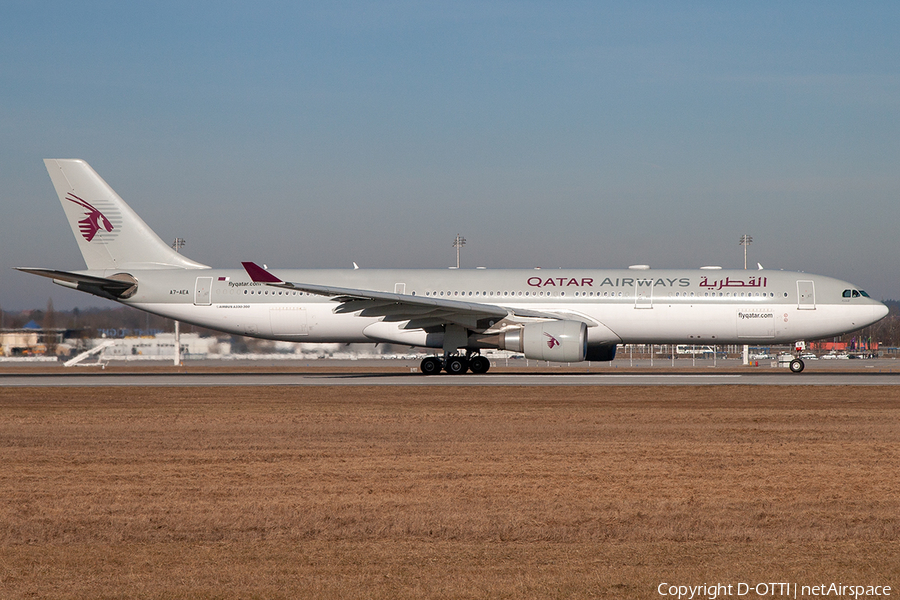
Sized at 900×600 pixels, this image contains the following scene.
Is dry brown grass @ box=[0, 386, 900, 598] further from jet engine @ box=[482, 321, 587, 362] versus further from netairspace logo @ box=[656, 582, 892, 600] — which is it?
jet engine @ box=[482, 321, 587, 362]

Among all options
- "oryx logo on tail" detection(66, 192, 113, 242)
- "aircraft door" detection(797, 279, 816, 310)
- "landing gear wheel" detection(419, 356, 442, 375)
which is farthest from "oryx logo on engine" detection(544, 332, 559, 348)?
"oryx logo on tail" detection(66, 192, 113, 242)

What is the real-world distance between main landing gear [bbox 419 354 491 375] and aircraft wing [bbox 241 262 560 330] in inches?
57.5

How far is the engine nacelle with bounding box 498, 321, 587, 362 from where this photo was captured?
28.9m

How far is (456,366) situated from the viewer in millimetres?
31969

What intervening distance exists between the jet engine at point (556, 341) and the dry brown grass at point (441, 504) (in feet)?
36.8

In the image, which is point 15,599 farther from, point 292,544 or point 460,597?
point 460,597

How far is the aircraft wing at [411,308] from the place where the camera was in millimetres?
29453

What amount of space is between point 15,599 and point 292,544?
217 centimetres

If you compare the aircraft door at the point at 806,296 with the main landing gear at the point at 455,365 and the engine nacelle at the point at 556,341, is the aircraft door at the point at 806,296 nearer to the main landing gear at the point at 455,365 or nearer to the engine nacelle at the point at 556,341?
the engine nacelle at the point at 556,341

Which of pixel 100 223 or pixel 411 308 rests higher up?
pixel 100 223

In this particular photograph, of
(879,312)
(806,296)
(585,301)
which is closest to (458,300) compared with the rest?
(585,301)

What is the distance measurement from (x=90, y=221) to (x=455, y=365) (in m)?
15.1

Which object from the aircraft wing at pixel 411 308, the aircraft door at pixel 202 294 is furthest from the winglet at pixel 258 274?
the aircraft door at pixel 202 294

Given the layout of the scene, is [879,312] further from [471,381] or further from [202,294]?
[202,294]
